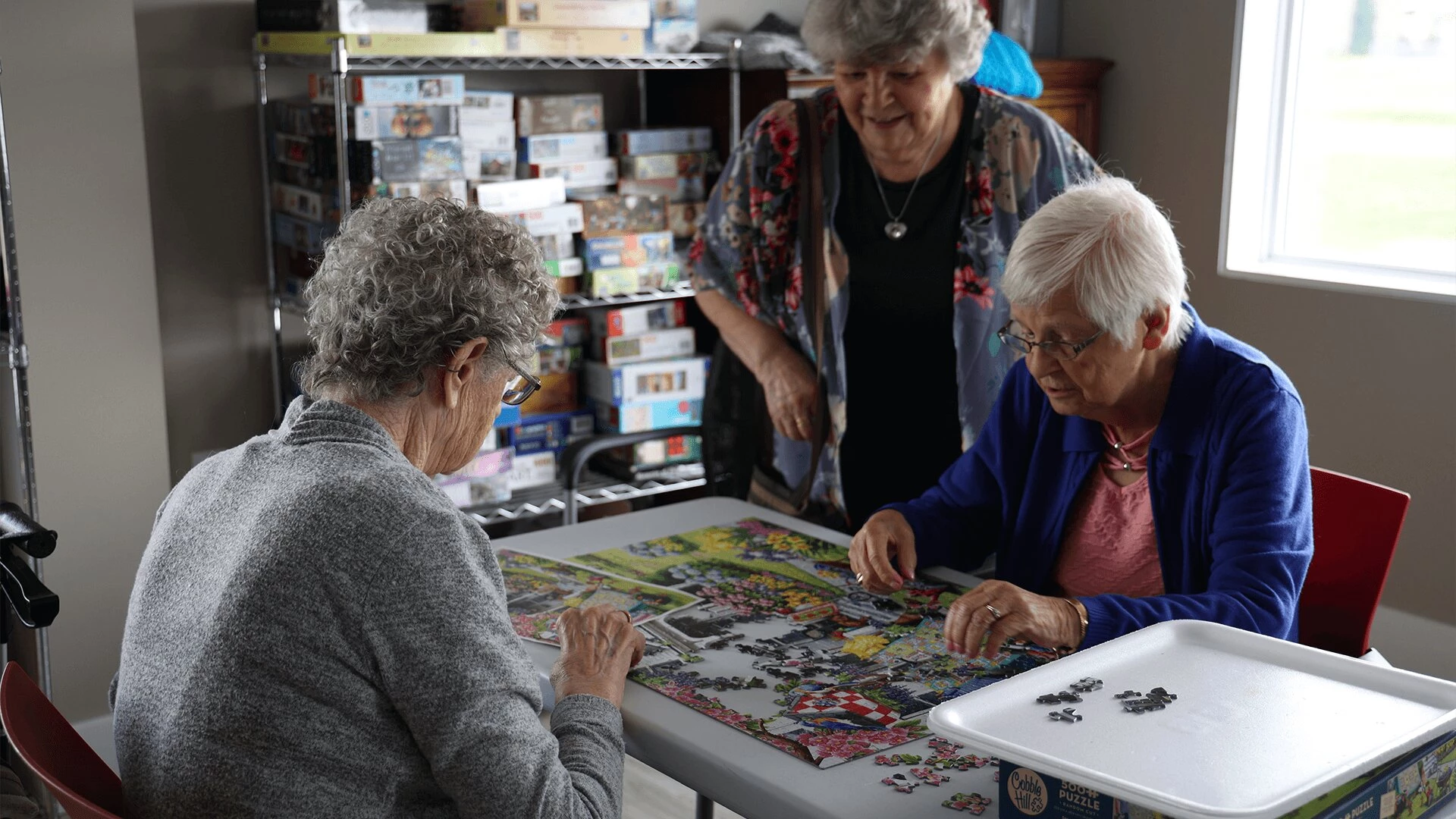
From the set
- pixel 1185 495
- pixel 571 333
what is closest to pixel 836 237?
pixel 1185 495

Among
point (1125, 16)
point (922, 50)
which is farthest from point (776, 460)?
point (1125, 16)

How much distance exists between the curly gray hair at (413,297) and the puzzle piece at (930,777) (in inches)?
22.9

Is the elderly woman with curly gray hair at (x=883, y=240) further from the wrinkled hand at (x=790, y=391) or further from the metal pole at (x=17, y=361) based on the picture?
the metal pole at (x=17, y=361)

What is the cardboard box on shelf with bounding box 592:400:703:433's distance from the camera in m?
3.56

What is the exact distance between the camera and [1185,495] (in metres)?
1.73

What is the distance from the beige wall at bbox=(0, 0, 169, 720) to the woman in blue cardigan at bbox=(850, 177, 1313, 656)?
181 cm

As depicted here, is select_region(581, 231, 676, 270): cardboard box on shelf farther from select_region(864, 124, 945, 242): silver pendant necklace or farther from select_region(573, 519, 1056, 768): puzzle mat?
select_region(573, 519, 1056, 768): puzzle mat

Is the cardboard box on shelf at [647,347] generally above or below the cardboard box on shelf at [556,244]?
below

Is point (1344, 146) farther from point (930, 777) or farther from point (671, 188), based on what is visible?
point (930, 777)

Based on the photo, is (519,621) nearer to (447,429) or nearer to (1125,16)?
(447,429)

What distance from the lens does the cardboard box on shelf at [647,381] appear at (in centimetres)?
355

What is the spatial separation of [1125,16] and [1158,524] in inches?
107

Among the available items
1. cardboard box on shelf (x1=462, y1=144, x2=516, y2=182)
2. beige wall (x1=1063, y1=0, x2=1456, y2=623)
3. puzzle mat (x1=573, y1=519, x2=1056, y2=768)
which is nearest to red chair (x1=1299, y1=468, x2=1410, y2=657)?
puzzle mat (x1=573, y1=519, x2=1056, y2=768)

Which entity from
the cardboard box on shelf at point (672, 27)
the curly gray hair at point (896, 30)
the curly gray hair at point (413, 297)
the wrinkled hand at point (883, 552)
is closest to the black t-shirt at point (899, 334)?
the curly gray hair at point (896, 30)
